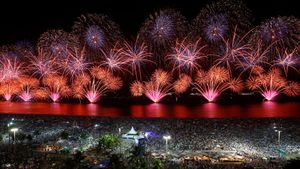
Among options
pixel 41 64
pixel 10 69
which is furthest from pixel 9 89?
pixel 41 64

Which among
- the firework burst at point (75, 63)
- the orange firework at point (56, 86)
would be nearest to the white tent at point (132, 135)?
the firework burst at point (75, 63)

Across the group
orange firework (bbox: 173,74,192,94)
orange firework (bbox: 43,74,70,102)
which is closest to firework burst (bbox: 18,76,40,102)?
orange firework (bbox: 43,74,70,102)

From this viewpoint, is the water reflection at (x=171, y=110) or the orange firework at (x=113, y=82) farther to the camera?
the orange firework at (x=113, y=82)

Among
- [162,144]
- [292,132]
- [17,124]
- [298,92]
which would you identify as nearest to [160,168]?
[162,144]

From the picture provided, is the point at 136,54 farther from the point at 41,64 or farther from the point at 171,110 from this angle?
the point at 41,64

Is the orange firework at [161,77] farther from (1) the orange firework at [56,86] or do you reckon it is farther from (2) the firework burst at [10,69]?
(2) the firework burst at [10,69]

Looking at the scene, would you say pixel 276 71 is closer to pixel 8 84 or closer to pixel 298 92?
pixel 298 92

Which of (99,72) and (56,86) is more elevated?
(99,72)

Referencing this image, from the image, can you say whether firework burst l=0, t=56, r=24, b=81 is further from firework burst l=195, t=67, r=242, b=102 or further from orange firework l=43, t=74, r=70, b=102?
firework burst l=195, t=67, r=242, b=102
